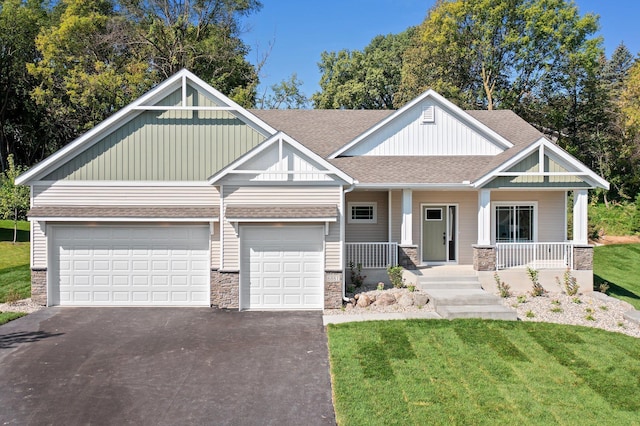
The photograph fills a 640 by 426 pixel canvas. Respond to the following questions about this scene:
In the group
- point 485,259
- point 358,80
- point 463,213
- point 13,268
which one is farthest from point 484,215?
point 358,80

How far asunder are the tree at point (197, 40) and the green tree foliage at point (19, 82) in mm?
7040

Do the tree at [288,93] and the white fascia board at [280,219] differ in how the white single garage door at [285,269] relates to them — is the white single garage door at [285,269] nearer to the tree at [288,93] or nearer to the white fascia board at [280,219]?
the white fascia board at [280,219]

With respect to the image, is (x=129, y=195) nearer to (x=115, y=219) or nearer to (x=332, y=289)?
(x=115, y=219)

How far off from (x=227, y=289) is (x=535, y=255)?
9695mm

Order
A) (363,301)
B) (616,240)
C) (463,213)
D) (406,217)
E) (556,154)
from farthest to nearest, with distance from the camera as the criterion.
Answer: (616,240), (463,213), (406,217), (556,154), (363,301)

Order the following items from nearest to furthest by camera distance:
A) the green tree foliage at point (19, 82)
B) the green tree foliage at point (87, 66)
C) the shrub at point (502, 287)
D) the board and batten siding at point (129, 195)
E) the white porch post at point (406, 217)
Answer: the board and batten siding at point (129, 195) < the shrub at point (502, 287) < the white porch post at point (406, 217) < the green tree foliage at point (87, 66) < the green tree foliage at point (19, 82)

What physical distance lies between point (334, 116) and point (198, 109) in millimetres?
7880

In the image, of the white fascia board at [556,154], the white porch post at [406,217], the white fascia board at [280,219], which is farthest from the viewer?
Result: the white porch post at [406,217]

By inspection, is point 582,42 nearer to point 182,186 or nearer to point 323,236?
point 323,236

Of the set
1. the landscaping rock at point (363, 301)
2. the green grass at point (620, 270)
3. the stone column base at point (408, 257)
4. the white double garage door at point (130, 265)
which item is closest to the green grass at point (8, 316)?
the white double garage door at point (130, 265)

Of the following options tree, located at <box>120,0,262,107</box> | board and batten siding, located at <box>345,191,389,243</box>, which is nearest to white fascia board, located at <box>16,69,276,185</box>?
board and batten siding, located at <box>345,191,389,243</box>

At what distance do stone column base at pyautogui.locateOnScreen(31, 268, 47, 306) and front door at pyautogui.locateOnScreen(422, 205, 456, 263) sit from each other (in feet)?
38.9

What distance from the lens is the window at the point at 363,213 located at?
15.6 meters

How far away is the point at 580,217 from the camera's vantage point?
13.8 metres
